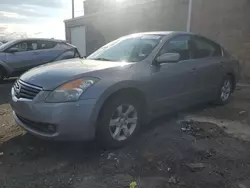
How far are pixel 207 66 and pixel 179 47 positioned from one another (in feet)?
2.58

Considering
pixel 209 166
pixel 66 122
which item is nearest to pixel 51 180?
pixel 66 122

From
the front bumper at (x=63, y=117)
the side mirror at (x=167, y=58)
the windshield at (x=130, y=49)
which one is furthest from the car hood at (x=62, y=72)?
the side mirror at (x=167, y=58)

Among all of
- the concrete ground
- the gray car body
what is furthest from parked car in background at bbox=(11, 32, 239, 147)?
the gray car body

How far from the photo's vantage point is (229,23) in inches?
377

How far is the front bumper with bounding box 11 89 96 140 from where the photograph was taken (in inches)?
134

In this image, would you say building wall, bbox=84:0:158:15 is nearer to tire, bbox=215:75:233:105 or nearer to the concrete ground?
tire, bbox=215:75:233:105

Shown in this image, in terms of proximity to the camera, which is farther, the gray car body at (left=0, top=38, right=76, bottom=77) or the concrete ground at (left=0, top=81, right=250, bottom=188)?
the gray car body at (left=0, top=38, right=76, bottom=77)

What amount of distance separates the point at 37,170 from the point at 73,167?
0.41 m

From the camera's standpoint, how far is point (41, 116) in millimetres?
3455

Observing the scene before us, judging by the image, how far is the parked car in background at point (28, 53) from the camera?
958 centimetres

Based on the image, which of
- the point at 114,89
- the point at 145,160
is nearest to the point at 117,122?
the point at 114,89

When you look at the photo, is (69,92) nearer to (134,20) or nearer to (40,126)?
(40,126)

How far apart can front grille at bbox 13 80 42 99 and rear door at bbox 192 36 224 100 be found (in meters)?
2.81

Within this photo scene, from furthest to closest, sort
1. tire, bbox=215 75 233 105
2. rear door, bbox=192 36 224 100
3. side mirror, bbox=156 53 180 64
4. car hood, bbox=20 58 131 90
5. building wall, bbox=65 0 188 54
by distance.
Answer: building wall, bbox=65 0 188 54, tire, bbox=215 75 233 105, rear door, bbox=192 36 224 100, side mirror, bbox=156 53 180 64, car hood, bbox=20 58 131 90
